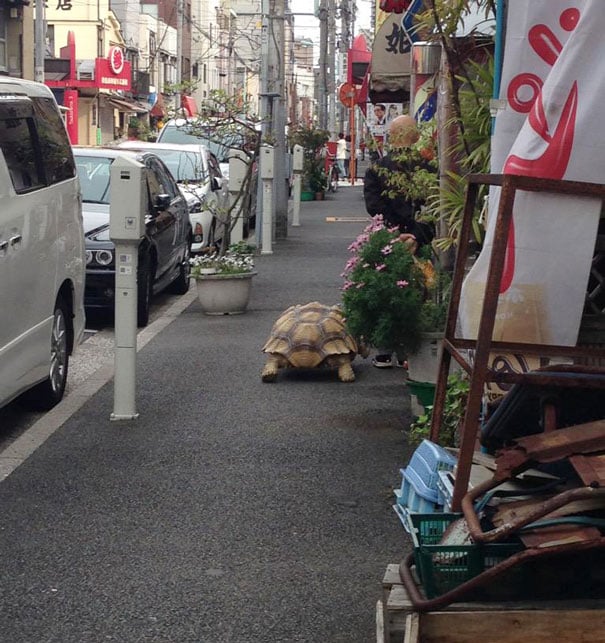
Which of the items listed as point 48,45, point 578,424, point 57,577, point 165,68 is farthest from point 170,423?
point 165,68

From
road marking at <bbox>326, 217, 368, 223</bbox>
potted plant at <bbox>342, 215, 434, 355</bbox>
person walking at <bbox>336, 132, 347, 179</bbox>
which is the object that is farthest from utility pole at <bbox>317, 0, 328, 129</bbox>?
potted plant at <bbox>342, 215, 434, 355</bbox>

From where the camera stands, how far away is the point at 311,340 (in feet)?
30.8

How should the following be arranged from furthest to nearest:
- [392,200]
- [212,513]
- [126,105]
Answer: [126,105], [392,200], [212,513]

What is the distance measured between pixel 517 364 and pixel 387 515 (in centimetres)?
156

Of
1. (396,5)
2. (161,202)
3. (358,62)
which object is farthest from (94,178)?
(358,62)

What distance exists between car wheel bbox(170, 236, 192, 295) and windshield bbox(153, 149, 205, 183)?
2.80m

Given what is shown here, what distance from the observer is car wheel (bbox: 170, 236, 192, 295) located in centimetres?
1497

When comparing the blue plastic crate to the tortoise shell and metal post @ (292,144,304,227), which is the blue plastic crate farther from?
metal post @ (292,144,304,227)

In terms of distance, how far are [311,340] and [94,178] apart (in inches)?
190

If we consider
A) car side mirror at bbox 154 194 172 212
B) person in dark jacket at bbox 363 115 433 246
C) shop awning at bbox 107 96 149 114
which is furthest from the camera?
shop awning at bbox 107 96 149 114

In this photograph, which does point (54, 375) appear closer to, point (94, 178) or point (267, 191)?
point (94, 178)

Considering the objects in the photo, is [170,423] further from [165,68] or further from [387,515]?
[165,68]

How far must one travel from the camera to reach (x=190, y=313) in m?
13.3

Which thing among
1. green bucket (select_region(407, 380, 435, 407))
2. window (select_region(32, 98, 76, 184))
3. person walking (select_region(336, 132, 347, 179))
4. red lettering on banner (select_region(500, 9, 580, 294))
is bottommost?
person walking (select_region(336, 132, 347, 179))
